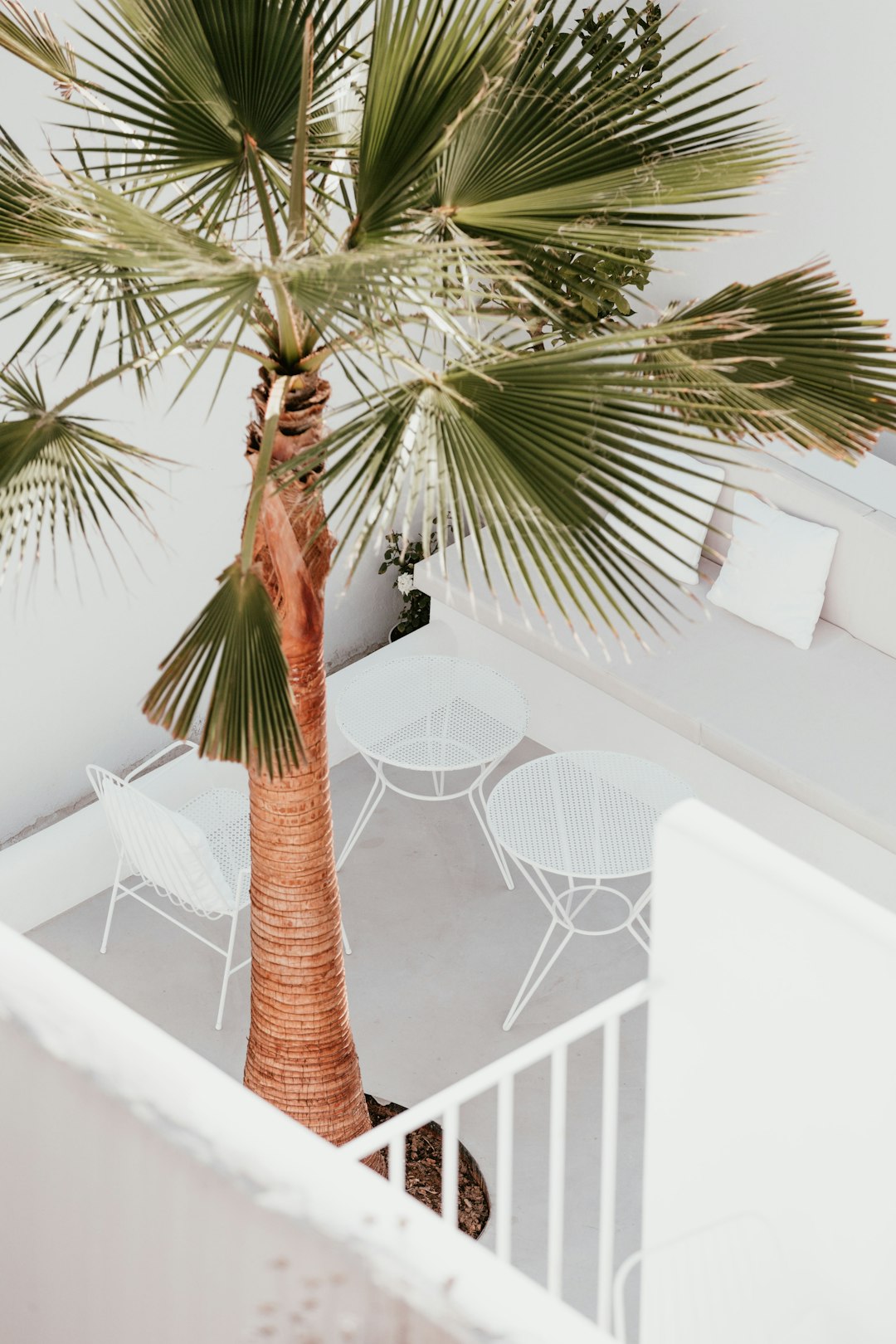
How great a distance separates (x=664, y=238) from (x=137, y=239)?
761mm

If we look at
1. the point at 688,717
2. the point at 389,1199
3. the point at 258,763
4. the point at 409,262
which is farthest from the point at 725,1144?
the point at 688,717

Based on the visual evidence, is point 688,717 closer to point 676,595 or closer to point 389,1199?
point 676,595

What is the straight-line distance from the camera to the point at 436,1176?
3.56 metres

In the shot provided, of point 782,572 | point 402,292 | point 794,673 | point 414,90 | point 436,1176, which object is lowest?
point 436,1176

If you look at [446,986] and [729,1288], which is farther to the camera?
[446,986]

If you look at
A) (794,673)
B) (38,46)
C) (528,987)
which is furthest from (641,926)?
(38,46)

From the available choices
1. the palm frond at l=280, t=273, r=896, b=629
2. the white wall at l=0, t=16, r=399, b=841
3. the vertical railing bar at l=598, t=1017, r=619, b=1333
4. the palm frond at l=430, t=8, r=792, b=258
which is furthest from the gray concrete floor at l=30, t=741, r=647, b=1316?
the palm frond at l=430, t=8, r=792, b=258

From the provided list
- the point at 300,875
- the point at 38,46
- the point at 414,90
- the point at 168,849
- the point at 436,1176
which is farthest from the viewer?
the point at 168,849

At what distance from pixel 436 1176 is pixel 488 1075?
1924 mm

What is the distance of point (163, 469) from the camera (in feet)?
14.8

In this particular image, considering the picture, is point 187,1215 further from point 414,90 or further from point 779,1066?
point 414,90

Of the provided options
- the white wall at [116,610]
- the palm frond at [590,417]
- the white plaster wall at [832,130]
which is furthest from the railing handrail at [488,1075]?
the white plaster wall at [832,130]

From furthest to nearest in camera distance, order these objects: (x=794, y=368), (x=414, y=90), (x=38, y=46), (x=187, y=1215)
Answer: (x=38, y=46) < (x=794, y=368) < (x=414, y=90) < (x=187, y=1215)

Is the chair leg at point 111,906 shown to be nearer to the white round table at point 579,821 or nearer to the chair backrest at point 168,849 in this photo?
the chair backrest at point 168,849
